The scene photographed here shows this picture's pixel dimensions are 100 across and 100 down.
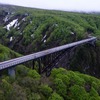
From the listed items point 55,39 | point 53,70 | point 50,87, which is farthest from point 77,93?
point 55,39

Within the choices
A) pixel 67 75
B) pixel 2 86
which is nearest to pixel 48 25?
pixel 67 75

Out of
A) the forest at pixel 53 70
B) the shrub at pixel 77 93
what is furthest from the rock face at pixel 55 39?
the shrub at pixel 77 93

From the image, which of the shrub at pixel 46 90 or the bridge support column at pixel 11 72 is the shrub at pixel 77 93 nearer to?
the shrub at pixel 46 90

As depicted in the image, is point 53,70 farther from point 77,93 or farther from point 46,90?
point 46,90

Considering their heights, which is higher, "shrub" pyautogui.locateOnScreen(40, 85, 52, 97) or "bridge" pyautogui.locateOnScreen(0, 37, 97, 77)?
"shrub" pyautogui.locateOnScreen(40, 85, 52, 97)

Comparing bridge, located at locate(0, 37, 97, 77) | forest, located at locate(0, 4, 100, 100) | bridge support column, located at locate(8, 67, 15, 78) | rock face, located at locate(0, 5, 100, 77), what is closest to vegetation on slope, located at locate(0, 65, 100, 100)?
forest, located at locate(0, 4, 100, 100)

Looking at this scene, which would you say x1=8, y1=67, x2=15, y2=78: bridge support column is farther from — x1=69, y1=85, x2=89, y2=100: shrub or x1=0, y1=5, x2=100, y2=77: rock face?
x1=0, y1=5, x2=100, y2=77: rock face
